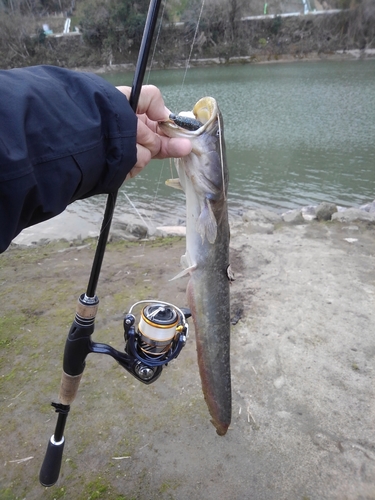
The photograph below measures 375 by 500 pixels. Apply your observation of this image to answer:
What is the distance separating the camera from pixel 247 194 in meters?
11.0

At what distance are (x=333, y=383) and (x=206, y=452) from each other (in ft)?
4.15

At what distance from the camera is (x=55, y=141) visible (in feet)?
4.48

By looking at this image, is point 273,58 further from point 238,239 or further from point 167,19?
point 238,239

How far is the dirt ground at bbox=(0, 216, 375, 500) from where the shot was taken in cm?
269

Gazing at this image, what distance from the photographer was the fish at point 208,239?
6.04ft

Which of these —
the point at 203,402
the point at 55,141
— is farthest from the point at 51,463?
the point at 55,141

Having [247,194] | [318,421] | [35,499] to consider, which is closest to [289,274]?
[318,421]

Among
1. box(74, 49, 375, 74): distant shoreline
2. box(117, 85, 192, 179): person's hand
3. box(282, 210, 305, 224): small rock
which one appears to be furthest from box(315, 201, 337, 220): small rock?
box(74, 49, 375, 74): distant shoreline

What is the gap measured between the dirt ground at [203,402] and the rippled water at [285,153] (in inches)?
132

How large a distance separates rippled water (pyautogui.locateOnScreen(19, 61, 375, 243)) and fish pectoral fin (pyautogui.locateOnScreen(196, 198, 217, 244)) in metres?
5.13

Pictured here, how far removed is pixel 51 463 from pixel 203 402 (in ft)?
4.24

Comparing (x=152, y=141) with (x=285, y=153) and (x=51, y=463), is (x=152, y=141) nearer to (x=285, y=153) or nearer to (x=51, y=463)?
(x=51, y=463)


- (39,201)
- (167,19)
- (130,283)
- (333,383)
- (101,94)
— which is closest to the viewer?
(39,201)

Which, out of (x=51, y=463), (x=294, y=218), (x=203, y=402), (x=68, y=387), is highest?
(x=68, y=387)
